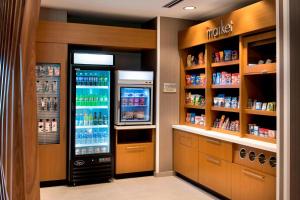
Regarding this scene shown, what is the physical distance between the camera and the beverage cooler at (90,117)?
13.3 feet

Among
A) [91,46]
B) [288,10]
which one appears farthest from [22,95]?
[91,46]

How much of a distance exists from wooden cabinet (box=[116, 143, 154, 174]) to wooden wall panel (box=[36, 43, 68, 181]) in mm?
802

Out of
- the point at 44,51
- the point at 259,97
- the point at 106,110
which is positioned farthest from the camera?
the point at 106,110

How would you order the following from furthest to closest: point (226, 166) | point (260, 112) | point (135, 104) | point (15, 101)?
point (135, 104) < point (226, 166) < point (260, 112) < point (15, 101)

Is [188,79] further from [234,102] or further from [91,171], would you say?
[91,171]

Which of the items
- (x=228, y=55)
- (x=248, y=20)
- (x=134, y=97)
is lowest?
(x=134, y=97)

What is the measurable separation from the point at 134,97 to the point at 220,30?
1.65 meters

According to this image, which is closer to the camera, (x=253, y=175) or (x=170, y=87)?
(x=253, y=175)

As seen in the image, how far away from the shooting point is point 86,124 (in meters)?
4.21

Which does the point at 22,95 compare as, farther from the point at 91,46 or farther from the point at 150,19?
the point at 150,19

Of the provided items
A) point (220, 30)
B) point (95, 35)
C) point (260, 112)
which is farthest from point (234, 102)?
point (95, 35)

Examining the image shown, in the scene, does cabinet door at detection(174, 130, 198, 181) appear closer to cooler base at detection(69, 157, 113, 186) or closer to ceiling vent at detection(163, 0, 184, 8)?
cooler base at detection(69, 157, 113, 186)

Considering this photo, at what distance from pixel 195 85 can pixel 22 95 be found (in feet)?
12.5

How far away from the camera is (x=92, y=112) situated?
427 cm
